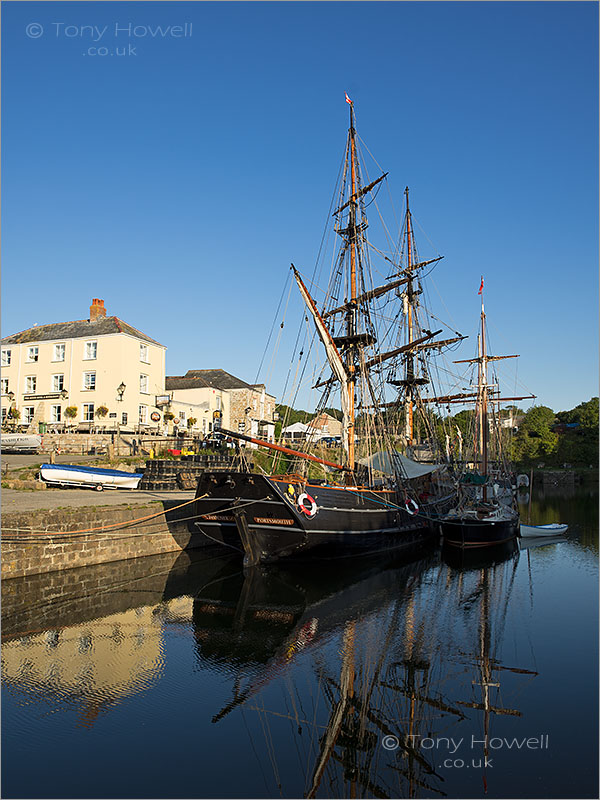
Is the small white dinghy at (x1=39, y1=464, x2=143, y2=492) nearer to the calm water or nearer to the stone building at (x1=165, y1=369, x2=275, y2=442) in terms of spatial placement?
the calm water

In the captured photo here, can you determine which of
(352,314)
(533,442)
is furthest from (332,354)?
(533,442)

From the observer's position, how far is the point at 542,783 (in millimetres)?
6738

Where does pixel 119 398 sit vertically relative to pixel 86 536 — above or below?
above

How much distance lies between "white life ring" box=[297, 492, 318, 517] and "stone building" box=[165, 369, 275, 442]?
26.5m

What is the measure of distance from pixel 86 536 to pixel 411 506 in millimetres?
13748

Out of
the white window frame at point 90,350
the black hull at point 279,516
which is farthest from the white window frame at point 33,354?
the black hull at point 279,516

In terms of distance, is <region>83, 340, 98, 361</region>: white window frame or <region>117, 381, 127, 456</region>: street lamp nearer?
<region>117, 381, 127, 456</region>: street lamp

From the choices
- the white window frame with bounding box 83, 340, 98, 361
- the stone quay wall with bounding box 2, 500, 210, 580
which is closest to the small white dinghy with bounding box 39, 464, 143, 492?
the stone quay wall with bounding box 2, 500, 210, 580

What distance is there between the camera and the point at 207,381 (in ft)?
174

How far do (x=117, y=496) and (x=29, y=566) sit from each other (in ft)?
26.4

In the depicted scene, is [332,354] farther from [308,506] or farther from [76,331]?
[76,331]

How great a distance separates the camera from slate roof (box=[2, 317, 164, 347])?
40.6 m

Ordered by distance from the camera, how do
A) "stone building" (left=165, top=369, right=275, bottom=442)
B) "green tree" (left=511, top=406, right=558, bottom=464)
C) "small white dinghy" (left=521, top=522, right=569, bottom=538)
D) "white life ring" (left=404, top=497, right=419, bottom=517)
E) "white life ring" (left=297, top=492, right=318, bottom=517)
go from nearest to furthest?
"white life ring" (left=297, top=492, right=318, bottom=517) < "white life ring" (left=404, top=497, right=419, bottom=517) < "small white dinghy" (left=521, top=522, right=569, bottom=538) < "stone building" (left=165, top=369, right=275, bottom=442) < "green tree" (left=511, top=406, right=558, bottom=464)

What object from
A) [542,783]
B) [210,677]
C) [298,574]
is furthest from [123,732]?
[298,574]
